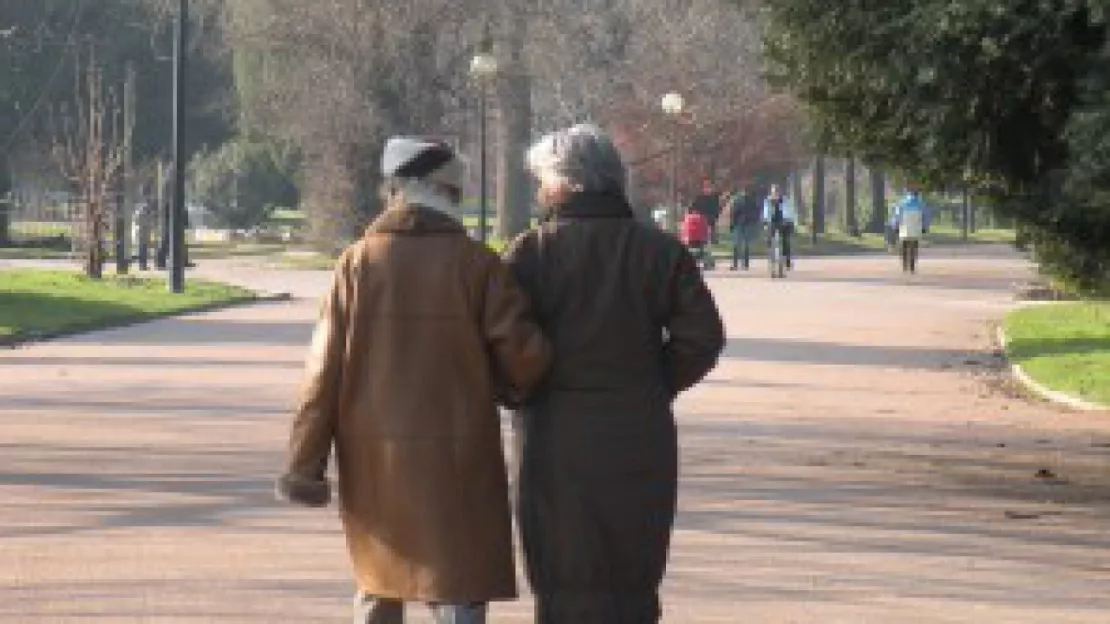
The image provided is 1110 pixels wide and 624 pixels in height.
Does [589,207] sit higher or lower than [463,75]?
lower

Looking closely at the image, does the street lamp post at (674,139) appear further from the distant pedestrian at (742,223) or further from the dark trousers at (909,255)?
the dark trousers at (909,255)

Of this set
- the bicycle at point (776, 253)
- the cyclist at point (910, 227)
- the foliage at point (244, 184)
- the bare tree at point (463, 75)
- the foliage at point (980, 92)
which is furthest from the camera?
the foliage at point (244, 184)

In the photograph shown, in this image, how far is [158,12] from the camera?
2581 inches

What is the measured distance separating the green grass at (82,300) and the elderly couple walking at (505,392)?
21153 millimetres

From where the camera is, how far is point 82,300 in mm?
35500

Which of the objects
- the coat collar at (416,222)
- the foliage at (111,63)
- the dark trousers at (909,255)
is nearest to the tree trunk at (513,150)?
the foliage at (111,63)

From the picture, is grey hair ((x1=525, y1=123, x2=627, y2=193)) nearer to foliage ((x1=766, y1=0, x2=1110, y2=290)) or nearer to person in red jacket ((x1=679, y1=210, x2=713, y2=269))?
foliage ((x1=766, y1=0, x2=1110, y2=290))

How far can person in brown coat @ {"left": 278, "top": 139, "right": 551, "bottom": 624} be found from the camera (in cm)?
776

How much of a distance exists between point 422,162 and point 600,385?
789mm

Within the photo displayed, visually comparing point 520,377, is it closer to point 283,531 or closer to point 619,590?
point 619,590

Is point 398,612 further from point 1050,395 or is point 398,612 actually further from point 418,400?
point 1050,395

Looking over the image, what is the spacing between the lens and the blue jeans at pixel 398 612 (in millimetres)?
7789

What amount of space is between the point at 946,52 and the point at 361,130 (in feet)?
137

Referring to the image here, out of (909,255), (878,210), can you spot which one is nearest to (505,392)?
(909,255)
